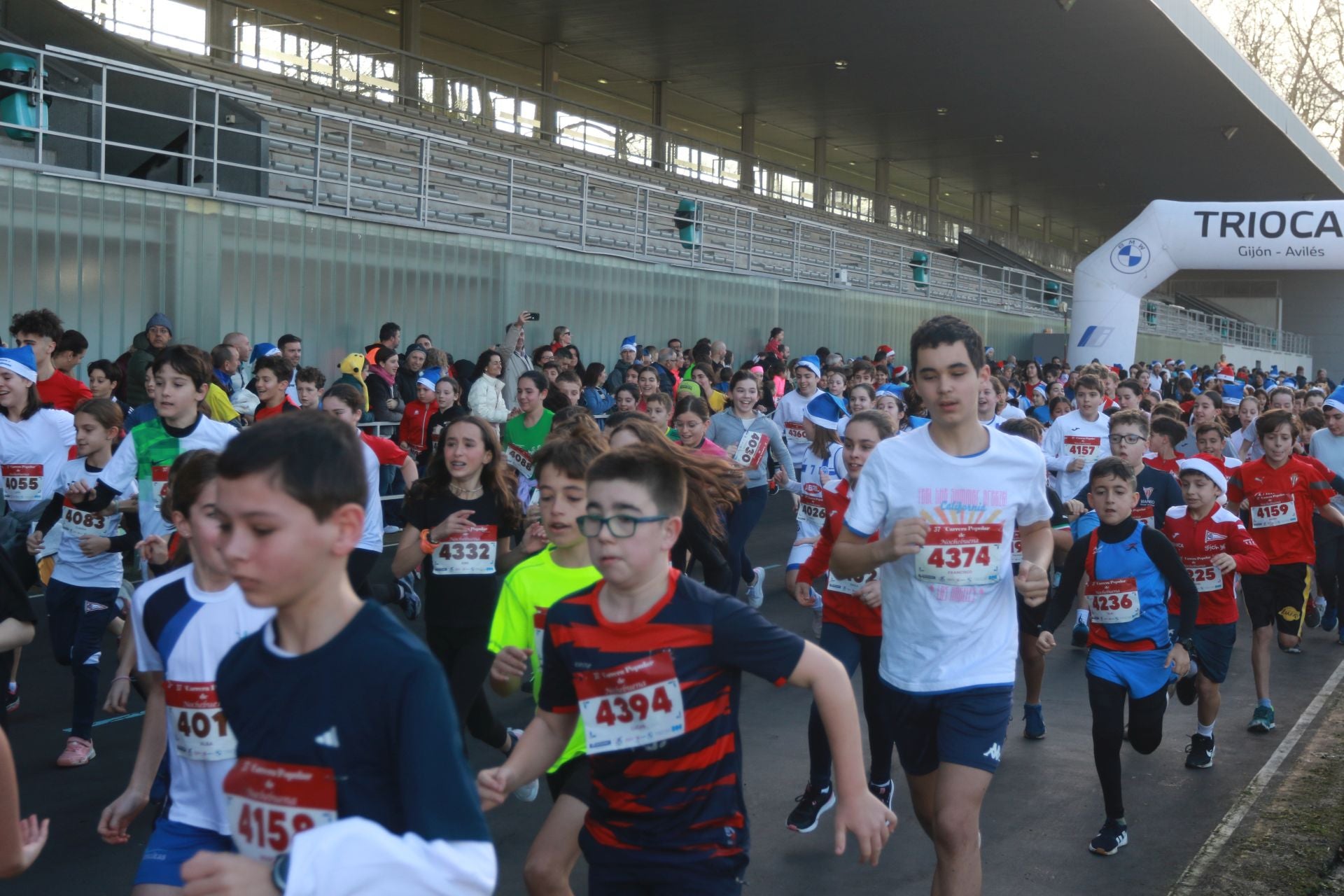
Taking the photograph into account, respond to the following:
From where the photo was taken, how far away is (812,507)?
865 centimetres

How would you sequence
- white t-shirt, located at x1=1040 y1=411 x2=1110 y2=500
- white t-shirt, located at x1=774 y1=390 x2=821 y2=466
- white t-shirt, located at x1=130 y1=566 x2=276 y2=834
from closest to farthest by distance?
1. white t-shirt, located at x1=130 y1=566 x2=276 y2=834
2. white t-shirt, located at x1=1040 y1=411 x2=1110 y2=500
3. white t-shirt, located at x1=774 y1=390 x2=821 y2=466

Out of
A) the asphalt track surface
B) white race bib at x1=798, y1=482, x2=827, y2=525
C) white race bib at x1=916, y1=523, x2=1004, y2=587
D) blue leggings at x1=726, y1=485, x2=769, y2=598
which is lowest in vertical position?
the asphalt track surface

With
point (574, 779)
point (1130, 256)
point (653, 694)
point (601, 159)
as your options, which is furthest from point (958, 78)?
point (653, 694)

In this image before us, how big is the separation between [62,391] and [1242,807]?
800 cm

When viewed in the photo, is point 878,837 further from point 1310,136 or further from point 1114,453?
point 1310,136

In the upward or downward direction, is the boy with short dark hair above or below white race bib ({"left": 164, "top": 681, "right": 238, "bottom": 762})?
above

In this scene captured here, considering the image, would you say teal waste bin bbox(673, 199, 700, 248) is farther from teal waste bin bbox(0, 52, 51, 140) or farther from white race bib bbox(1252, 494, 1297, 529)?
white race bib bbox(1252, 494, 1297, 529)

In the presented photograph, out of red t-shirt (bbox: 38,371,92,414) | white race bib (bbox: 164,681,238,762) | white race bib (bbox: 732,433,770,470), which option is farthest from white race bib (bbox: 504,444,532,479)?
white race bib (bbox: 164,681,238,762)

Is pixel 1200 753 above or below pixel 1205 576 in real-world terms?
below

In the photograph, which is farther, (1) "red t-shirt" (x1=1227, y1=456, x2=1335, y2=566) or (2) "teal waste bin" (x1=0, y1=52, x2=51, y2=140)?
(2) "teal waste bin" (x1=0, y1=52, x2=51, y2=140)

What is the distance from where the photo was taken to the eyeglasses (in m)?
2.98

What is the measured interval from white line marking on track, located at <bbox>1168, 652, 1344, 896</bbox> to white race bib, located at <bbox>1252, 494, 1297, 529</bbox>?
3.80ft

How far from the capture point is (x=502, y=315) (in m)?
16.9

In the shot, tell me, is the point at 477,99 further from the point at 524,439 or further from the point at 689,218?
the point at 524,439
